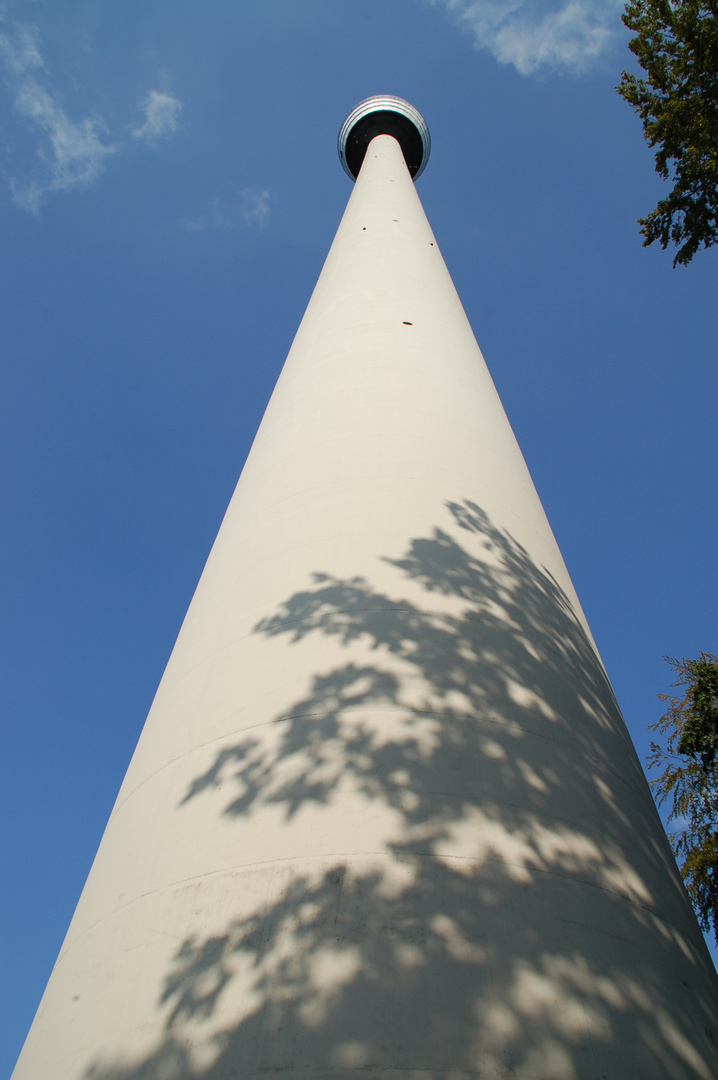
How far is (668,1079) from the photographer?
8.87 feet

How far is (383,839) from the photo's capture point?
10.6 ft

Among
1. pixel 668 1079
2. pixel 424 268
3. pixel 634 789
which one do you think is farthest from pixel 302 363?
pixel 668 1079

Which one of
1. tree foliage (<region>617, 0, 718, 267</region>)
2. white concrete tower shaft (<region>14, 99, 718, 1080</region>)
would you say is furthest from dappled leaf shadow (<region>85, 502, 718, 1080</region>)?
tree foliage (<region>617, 0, 718, 267</region>)

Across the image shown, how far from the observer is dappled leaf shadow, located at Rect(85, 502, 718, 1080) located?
2.66m

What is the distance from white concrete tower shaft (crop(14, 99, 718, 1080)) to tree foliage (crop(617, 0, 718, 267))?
6561mm

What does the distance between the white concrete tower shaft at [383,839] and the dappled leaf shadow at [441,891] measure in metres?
0.01

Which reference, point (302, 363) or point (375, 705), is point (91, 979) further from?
point (302, 363)

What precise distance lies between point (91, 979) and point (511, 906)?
210cm

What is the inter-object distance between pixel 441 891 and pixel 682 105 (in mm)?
10149

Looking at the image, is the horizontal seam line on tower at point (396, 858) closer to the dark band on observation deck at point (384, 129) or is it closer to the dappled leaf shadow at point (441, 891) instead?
the dappled leaf shadow at point (441, 891)

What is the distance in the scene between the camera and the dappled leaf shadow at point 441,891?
266 centimetres

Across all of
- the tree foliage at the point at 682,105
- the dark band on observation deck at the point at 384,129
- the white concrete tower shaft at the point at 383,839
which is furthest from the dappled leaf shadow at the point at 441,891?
the dark band on observation deck at the point at 384,129

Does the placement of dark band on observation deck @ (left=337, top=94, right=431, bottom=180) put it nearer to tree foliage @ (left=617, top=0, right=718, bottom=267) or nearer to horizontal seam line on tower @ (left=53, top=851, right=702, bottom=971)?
tree foliage @ (left=617, top=0, right=718, bottom=267)

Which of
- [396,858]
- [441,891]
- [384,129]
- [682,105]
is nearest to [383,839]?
[396,858]
